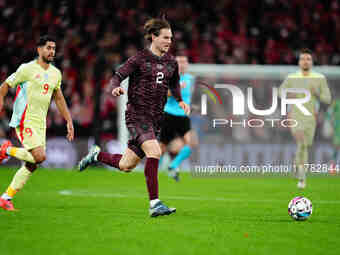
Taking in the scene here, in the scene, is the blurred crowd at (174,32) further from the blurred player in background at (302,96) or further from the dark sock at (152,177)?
the dark sock at (152,177)

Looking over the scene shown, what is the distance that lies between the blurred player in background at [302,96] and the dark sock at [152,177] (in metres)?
4.45

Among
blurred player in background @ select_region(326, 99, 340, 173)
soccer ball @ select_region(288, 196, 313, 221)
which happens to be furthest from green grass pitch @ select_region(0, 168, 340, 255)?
blurred player in background @ select_region(326, 99, 340, 173)

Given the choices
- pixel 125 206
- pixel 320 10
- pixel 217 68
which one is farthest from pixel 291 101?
pixel 320 10

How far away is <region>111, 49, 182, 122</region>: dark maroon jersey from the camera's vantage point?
6.97 m

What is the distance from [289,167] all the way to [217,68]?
8.79 ft

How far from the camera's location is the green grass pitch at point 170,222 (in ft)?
16.4

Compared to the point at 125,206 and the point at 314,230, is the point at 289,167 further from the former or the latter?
the point at 314,230

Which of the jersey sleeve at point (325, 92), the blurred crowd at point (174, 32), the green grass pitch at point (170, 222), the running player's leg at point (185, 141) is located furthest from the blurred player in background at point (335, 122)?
the blurred crowd at point (174, 32)

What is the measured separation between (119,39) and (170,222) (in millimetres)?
11888

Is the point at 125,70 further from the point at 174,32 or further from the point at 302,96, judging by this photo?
the point at 174,32

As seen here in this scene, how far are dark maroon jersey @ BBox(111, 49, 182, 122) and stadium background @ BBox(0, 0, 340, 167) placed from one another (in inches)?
272

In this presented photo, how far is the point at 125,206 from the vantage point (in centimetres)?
787

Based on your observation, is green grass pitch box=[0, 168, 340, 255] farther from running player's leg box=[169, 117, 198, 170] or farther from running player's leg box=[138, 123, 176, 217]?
running player's leg box=[169, 117, 198, 170]

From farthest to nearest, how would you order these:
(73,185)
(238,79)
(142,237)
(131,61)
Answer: (238,79) < (73,185) < (131,61) < (142,237)
